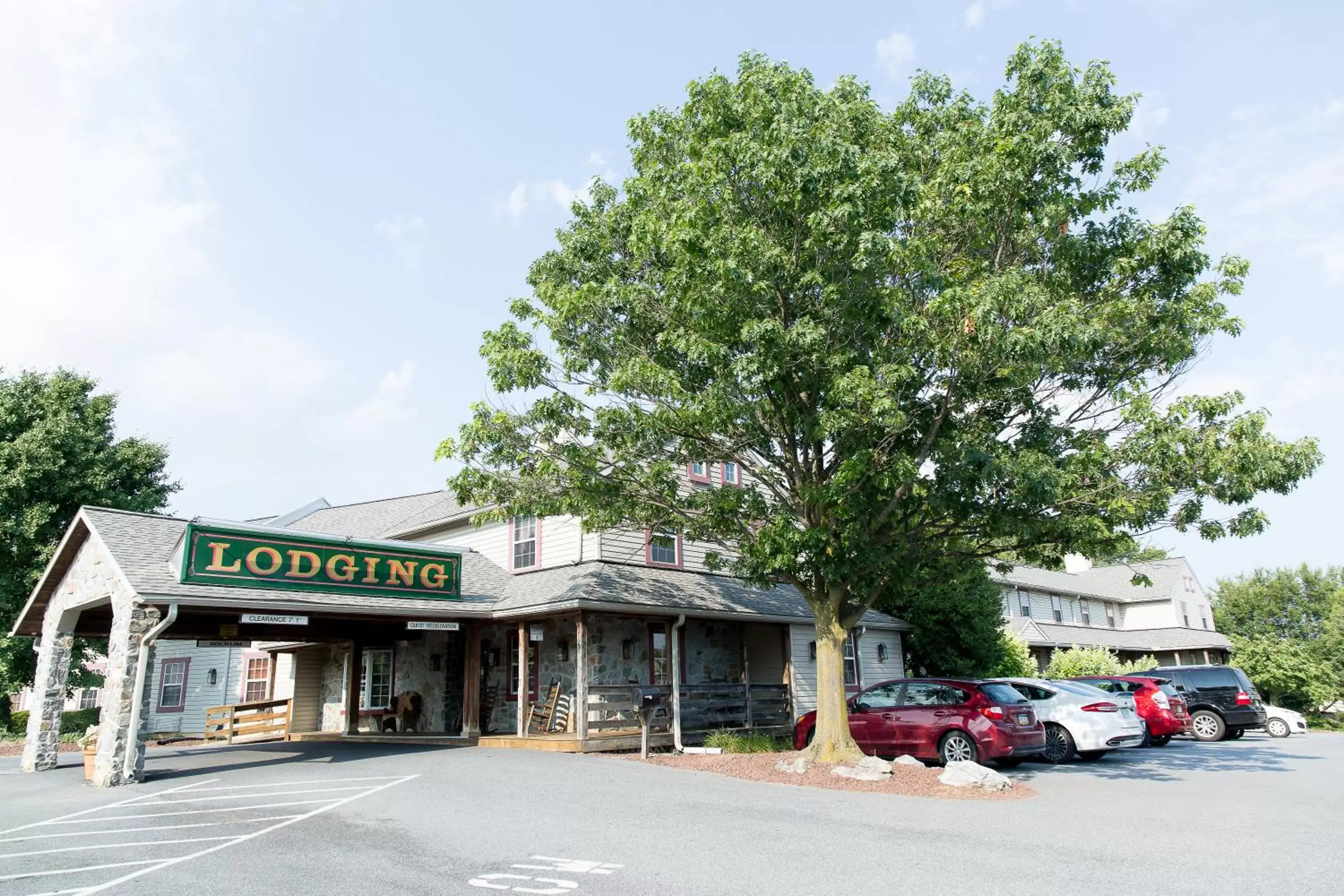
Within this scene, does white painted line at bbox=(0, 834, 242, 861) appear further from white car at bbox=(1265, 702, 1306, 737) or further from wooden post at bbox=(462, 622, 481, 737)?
white car at bbox=(1265, 702, 1306, 737)

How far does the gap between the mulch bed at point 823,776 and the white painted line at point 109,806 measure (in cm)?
690

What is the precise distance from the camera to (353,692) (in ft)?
75.0

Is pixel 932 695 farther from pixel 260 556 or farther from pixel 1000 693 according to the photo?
pixel 260 556

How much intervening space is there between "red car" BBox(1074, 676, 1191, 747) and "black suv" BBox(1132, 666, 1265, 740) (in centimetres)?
161

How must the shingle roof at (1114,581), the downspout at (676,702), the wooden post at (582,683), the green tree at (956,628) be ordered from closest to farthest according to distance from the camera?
the wooden post at (582,683) < the downspout at (676,702) < the green tree at (956,628) < the shingle roof at (1114,581)

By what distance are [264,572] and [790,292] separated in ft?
34.8

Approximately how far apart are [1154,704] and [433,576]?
15564 mm

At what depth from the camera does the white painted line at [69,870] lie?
7609mm

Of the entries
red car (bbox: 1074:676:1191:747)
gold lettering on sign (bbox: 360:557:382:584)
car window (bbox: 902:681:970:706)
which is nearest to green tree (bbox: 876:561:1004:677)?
red car (bbox: 1074:676:1191:747)

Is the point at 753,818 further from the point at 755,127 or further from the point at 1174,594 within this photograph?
the point at 1174,594

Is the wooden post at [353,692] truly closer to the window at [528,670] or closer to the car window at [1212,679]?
the window at [528,670]

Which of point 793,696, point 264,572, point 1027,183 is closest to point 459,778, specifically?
point 264,572

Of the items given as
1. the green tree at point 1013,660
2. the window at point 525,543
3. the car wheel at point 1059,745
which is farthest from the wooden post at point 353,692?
the green tree at point 1013,660

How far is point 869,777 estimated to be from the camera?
12398 millimetres
